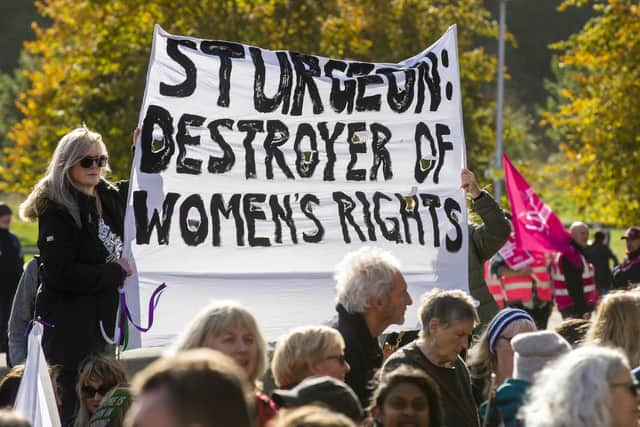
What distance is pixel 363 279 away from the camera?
5.73m

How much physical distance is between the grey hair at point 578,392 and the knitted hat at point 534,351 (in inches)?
46.2

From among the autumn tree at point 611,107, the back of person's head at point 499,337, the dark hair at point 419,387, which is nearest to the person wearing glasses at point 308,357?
the dark hair at point 419,387

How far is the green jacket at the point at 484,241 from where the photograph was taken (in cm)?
750

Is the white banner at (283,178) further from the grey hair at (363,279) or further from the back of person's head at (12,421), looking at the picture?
the back of person's head at (12,421)

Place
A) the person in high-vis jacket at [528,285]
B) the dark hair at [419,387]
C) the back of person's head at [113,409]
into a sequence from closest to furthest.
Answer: the dark hair at [419,387] < the back of person's head at [113,409] < the person in high-vis jacket at [528,285]

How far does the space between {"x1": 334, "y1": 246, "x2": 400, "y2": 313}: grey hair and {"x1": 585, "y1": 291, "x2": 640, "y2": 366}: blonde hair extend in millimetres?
983

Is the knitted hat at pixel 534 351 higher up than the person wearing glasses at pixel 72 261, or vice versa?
the person wearing glasses at pixel 72 261

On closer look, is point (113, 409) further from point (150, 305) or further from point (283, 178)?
point (283, 178)

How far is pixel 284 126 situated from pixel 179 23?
1578 centimetres

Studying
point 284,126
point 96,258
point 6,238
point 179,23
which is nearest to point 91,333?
point 96,258

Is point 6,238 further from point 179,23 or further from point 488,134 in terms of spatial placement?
point 488,134

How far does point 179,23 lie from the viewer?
22.7 meters

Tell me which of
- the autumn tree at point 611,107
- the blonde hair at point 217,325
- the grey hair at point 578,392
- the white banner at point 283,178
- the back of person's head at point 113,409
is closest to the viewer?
the grey hair at point 578,392

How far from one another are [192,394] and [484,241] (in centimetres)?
562
